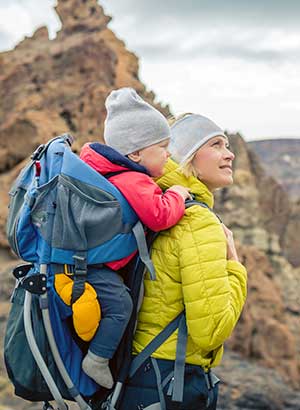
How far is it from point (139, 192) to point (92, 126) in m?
8.85

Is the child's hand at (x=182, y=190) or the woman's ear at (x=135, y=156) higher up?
the woman's ear at (x=135, y=156)

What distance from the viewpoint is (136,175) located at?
237 centimetres

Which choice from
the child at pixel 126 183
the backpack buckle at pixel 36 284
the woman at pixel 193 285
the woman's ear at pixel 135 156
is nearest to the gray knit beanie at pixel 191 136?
the woman at pixel 193 285

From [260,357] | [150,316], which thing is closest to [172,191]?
[150,316]

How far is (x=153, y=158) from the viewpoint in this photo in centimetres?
246

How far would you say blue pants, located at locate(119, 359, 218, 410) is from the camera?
2451 mm

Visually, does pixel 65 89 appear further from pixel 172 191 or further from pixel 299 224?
pixel 299 224

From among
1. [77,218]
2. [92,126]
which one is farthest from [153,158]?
[92,126]

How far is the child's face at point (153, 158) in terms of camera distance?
2.46m

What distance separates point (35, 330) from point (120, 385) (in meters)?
0.42

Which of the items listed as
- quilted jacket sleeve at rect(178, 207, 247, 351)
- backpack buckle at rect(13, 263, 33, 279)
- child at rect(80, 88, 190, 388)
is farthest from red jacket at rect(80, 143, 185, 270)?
backpack buckle at rect(13, 263, 33, 279)

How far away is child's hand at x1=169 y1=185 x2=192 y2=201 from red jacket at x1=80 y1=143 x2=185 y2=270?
27mm

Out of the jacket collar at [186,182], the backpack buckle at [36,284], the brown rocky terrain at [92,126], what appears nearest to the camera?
the backpack buckle at [36,284]

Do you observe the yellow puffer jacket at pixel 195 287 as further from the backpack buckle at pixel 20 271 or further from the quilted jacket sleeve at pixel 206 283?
the backpack buckle at pixel 20 271
